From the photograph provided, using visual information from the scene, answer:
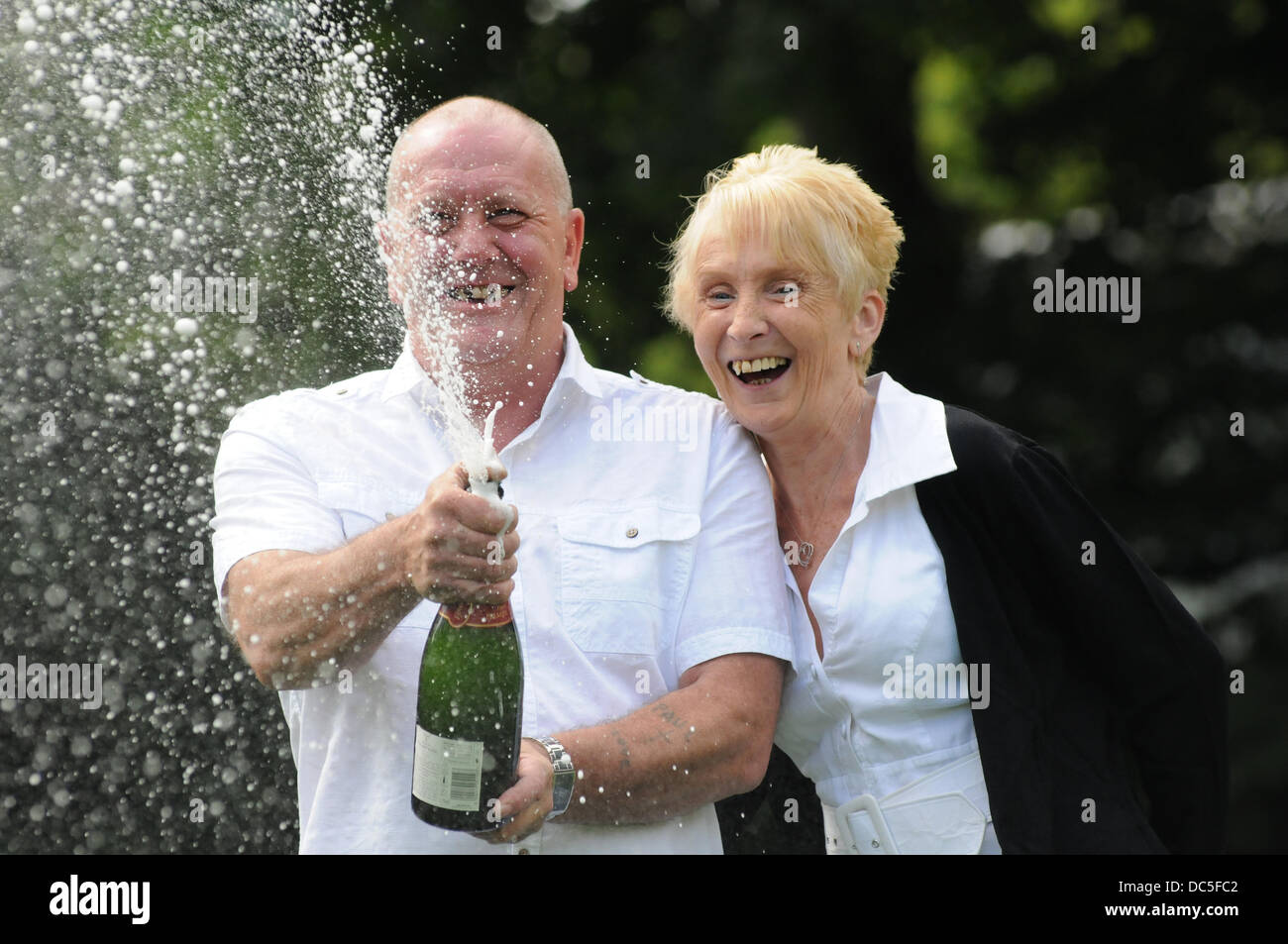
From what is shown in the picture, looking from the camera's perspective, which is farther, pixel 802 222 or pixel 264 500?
pixel 802 222

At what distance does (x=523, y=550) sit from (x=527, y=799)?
63cm

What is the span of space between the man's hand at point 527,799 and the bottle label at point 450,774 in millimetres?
73

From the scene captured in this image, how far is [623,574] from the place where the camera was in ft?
10.3

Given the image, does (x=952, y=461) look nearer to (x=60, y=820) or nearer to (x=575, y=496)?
(x=575, y=496)

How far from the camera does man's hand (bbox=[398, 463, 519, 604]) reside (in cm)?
257

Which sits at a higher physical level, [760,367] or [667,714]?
[760,367]

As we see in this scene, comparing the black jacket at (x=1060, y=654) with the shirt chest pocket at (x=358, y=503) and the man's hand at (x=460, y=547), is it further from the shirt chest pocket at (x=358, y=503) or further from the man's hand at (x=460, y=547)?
the shirt chest pocket at (x=358, y=503)

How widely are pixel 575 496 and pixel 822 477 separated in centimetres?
54

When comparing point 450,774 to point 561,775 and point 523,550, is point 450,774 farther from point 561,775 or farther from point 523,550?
point 523,550

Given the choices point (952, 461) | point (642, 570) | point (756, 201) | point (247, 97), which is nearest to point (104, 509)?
point (247, 97)

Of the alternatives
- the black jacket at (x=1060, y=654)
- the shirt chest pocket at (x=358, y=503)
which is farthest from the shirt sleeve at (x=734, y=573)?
the shirt chest pocket at (x=358, y=503)

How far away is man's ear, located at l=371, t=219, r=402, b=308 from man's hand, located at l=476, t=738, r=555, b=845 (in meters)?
1.10

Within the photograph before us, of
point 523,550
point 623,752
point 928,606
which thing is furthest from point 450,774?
point 928,606

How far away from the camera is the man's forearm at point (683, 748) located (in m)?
2.91
